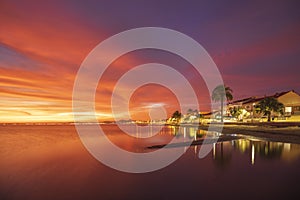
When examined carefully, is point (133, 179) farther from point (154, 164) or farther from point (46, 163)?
point (46, 163)

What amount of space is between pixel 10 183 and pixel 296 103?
91.1 metres

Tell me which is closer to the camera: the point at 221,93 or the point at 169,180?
the point at 169,180

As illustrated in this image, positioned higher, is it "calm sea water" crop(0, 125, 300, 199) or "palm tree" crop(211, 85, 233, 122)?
"palm tree" crop(211, 85, 233, 122)

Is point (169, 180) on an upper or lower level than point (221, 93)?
lower

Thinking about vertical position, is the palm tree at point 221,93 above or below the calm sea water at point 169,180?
above

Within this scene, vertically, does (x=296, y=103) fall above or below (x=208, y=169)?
above

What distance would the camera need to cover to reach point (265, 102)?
64875mm

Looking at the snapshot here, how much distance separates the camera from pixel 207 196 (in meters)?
12.2

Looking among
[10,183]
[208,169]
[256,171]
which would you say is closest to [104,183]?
[10,183]

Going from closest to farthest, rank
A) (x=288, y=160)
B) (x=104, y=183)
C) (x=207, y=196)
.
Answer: (x=207, y=196) → (x=104, y=183) → (x=288, y=160)

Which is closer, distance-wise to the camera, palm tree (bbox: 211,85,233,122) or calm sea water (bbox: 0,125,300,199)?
calm sea water (bbox: 0,125,300,199)

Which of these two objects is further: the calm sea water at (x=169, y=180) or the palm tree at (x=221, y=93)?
the palm tree at (x=221, y=93)

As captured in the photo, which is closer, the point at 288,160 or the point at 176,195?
the point at 176,195

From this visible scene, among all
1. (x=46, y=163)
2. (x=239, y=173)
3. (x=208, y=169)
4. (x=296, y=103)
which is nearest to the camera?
(x=239, y=173)
